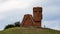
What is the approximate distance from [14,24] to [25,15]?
6.32 metres

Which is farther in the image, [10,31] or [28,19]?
[28,19]

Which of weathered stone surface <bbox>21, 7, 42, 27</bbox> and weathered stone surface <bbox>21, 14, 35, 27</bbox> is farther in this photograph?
weathered stone surface <bbox>21, 7, 42, 27</bbox>

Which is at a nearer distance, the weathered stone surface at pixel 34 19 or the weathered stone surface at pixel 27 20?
the weathered stone surface at pixel 27 20

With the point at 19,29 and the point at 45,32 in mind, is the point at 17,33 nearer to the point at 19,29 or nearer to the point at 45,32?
the point at 19,29

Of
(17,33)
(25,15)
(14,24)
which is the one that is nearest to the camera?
(17,33)

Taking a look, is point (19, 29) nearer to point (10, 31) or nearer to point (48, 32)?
point (10, 31)

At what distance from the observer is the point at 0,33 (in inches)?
348

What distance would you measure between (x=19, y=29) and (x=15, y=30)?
0.19m

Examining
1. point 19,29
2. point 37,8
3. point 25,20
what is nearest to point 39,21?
point 37,8

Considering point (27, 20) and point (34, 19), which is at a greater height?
point (27, 20)

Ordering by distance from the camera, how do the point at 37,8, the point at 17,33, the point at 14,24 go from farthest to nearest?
the point at 37,8 → the point at 14,24 → the point at 17,33

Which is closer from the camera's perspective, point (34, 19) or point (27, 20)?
point (27, 20)

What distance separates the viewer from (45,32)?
8.77m

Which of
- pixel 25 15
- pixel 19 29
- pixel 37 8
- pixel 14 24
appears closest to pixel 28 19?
pixel 25 15
